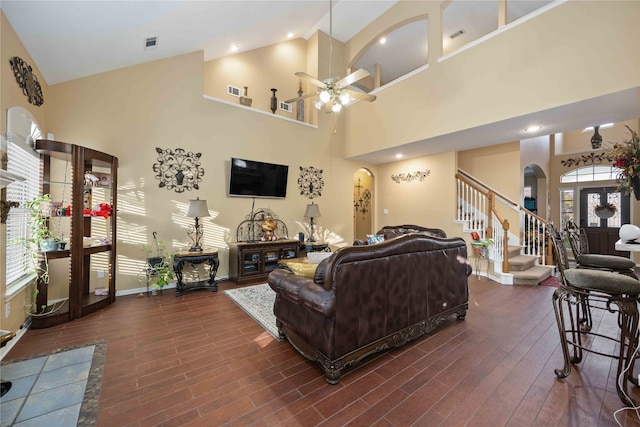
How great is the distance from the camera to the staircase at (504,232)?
488 centimetres

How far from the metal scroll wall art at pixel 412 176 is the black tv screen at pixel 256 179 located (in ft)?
10.4

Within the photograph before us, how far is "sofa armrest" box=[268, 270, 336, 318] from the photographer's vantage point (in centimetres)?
198

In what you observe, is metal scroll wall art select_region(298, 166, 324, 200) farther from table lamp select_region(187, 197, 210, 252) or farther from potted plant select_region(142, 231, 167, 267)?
potted plant select_region(142, 231, 167, 267)

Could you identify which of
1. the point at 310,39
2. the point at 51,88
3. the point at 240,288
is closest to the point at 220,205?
the point at 240,288

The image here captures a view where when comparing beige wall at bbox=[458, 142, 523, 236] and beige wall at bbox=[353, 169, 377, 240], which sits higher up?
beige wall at bbox=[458, 142, 523, 236]

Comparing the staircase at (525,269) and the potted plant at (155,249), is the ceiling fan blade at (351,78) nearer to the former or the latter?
the potted plant at (155,249)

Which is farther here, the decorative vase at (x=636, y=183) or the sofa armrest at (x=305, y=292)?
the decorative vase at (x=636, y=183)

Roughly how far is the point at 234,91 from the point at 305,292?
214 inches

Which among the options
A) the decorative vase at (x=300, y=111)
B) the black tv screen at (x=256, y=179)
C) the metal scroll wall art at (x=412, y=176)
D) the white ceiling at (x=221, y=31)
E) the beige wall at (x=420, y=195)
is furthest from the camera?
the decorative vase at (x=300, y=111)

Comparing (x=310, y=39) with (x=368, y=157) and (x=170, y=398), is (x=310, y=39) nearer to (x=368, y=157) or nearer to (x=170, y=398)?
(x=368, y=157)

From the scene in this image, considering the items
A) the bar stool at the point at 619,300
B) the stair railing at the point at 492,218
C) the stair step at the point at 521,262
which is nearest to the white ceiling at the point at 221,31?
the stair railing at the point at 492,218

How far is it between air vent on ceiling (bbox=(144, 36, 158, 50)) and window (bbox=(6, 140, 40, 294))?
2.16 m

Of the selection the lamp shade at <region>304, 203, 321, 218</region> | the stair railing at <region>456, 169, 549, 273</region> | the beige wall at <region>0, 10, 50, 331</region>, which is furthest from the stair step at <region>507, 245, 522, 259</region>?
the beige wall at <region>0, 10, 50, 331</region>

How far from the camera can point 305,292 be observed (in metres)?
2.15
